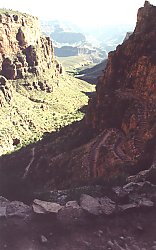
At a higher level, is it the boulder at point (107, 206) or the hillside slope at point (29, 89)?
the boulder at point (107, 206)

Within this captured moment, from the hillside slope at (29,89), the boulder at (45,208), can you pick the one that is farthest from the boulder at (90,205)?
the hillside slope at (29,89)

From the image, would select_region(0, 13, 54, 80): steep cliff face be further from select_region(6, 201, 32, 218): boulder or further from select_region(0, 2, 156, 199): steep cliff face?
select_region(6, 201, 32, 218): boulder

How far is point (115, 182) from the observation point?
16938 mm

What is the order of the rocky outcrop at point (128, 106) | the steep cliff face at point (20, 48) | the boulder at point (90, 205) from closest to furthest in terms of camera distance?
the boulder at point (90, 205) < the rocky outcrop at point (128, 106) < the steep cliff face at point (20, 48)

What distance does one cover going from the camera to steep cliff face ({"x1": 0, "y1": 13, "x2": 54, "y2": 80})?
92.4 m

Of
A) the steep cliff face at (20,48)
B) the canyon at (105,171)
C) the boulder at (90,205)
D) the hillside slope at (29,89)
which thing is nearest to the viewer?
the canyon at (105,171)

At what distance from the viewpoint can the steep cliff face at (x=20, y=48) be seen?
3639 inches

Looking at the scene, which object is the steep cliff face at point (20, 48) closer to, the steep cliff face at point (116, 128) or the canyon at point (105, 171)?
the canyon at point (105, 171)

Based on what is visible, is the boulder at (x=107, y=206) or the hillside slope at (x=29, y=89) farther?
the hillside slope at (x=29, y=89)

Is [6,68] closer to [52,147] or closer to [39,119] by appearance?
[39,119]

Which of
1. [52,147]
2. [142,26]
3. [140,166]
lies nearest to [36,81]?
[52,147]

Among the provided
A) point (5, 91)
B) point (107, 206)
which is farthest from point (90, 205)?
point (5, 91)

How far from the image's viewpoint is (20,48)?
10056 cm

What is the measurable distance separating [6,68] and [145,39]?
60.4 metres
